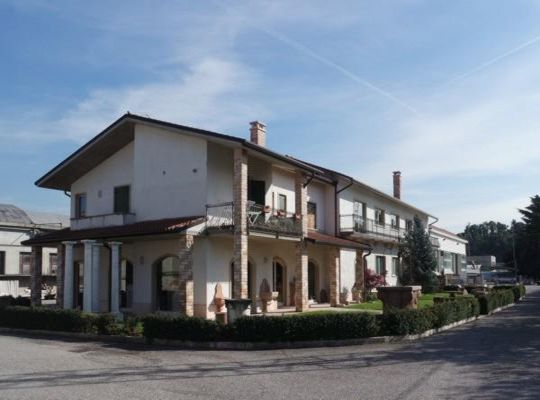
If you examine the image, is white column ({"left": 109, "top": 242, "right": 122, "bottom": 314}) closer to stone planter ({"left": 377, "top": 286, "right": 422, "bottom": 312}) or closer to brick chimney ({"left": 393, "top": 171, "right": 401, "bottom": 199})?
stone planter ({"left": 377, "top": 286, "right": 422, "bottom": 312})

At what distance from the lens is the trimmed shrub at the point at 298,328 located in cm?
1370

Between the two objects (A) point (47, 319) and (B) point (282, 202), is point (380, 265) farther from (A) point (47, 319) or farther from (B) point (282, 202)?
(A) point (47, 319)

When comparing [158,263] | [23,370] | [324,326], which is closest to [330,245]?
[158,263]

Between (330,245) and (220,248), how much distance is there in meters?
6.56

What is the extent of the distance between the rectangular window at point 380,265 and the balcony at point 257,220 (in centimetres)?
1309

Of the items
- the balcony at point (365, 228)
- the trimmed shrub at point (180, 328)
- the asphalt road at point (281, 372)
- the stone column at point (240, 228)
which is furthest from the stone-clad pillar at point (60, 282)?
the balcony at point (365, 228)

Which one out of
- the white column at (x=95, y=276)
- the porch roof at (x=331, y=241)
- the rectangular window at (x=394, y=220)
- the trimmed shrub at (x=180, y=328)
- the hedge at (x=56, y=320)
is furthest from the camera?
the rectangular window at (x=394, y=220)

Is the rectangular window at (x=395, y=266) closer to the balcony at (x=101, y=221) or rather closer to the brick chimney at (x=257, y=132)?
the brick chimney at (x=257, y=132)

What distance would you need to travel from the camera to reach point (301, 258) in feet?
73.8

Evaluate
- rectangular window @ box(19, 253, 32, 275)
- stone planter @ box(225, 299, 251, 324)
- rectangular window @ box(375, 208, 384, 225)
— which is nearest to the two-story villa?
stone planter @ box(225, 299, 251, 324)

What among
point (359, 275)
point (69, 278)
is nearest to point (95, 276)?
point (69, 278)

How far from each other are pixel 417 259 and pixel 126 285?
19.7 metres

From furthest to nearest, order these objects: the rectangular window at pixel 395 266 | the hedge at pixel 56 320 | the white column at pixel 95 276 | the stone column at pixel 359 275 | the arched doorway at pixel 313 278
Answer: the rectangular window at pixel 395 266
the stone column at pixel 359 275
the arched doorway at pixel 313 278
the white column at pixel 95 276
the hedge at pixel 56 320

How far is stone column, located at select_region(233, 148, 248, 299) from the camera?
19031 millimetres
